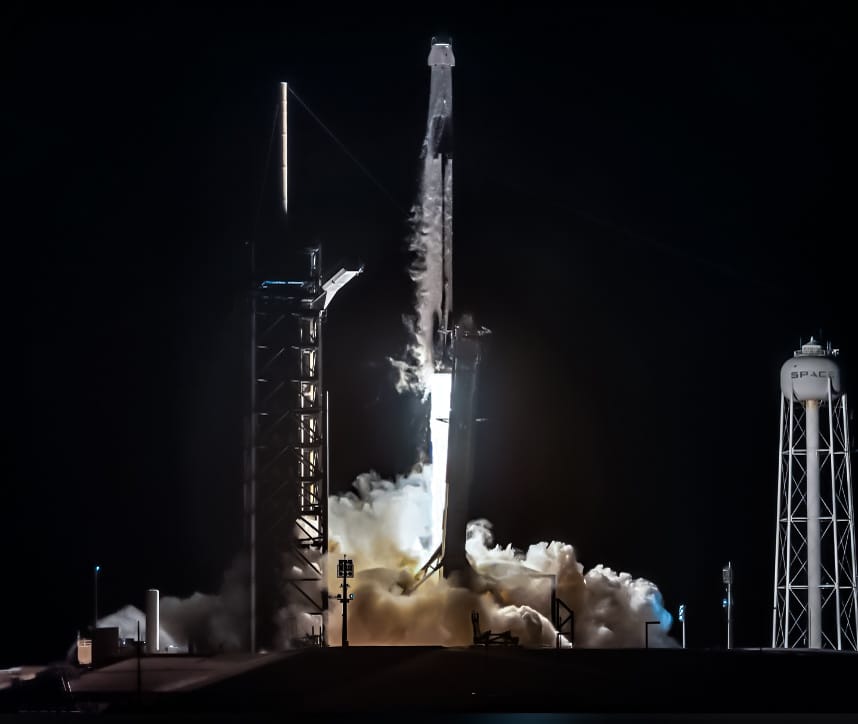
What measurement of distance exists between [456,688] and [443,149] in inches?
742

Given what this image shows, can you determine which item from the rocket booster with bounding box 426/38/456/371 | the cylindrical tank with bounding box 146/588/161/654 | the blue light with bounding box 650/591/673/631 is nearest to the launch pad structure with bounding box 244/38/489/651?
the cylindrical tank with bounding box 146/588/161/654

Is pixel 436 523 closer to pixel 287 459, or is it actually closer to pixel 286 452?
pixel 287 459

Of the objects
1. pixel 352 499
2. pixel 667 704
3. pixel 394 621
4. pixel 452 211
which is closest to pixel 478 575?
pixel 394 621

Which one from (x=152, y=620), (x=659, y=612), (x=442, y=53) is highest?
(x=442, y=53)

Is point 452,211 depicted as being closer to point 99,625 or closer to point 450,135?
point 450,135

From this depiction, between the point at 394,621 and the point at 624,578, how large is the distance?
8.10 metres

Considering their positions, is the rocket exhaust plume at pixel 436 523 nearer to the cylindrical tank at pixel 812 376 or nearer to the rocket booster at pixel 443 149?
the rocket booster at pixel 443 149

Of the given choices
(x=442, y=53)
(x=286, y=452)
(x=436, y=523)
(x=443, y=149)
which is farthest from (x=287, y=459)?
(x=442, y=53)

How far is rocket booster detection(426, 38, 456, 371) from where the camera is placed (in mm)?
51531

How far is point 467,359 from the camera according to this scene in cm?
4753

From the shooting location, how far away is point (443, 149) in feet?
171

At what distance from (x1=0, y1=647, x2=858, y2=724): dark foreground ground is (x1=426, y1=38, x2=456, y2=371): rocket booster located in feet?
44.4

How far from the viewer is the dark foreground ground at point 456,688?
35.0 meters

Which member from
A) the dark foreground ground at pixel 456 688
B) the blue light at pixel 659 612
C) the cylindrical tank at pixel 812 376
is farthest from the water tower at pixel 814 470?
the dark foreground ground at pixel 456 688
